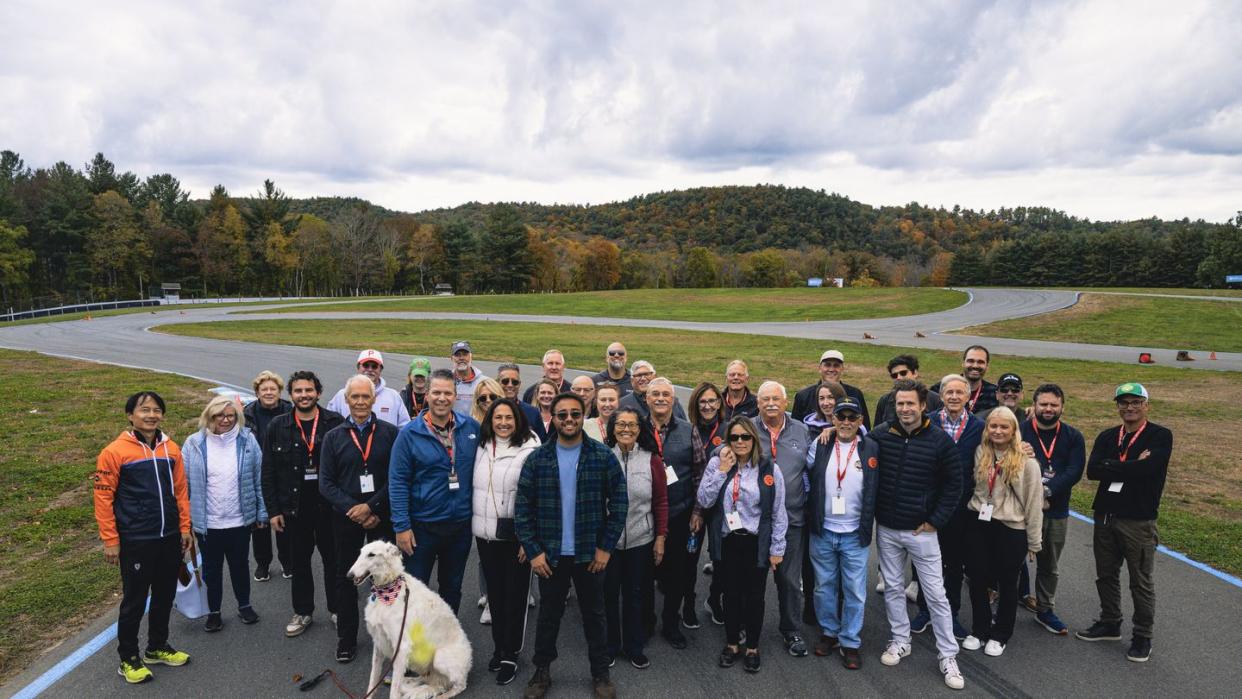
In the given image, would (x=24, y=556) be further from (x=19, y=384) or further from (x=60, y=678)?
(x=19, y=384)

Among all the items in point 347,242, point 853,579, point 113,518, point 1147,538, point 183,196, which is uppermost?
point 183,196

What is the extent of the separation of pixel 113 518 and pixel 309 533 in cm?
137

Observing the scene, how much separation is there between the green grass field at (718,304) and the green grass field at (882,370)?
12.6m

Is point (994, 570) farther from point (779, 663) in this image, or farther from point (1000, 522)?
point (779, 663)

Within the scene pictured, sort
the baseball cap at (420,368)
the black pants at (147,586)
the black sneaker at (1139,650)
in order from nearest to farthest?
the black pants at (147,586)
the black sneaker at (1139,650)
the baseball cap at (420,368)

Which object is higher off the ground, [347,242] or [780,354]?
[347,242]

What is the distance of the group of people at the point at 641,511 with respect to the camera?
462 cm

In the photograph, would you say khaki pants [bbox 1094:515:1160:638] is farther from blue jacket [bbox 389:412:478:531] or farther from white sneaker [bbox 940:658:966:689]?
blue jacket [bbox 389:412:478:531]

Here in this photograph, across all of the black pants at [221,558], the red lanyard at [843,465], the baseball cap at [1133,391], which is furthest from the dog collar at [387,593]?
the baseball cap at [1133,391]

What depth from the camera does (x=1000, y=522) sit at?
16.7 ft

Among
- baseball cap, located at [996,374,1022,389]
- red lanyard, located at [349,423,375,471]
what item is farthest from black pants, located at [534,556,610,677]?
baseball cap, located at [996,374,1022,389]

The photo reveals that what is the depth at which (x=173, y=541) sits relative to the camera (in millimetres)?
4820

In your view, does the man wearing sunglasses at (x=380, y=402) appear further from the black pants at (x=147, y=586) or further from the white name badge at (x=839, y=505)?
the white name badge at (x=839, y=505)

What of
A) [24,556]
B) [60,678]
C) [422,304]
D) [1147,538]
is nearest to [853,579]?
[1147,538]
